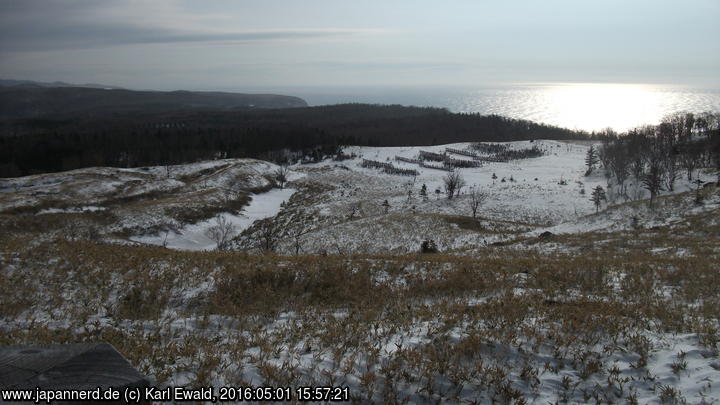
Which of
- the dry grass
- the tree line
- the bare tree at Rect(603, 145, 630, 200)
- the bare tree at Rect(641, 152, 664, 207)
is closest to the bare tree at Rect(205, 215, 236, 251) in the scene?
the dry grass

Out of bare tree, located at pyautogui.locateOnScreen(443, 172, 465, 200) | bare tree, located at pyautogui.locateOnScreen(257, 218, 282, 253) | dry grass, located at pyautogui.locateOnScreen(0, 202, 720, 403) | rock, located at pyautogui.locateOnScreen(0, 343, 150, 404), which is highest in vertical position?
rock, located at pyautogui.locateOnScreen(0, 343, 150, 404)

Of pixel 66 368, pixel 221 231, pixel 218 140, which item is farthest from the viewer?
pixel 218 140

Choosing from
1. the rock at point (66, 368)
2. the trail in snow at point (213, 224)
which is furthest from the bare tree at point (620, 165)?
the rock at point (66, 368)

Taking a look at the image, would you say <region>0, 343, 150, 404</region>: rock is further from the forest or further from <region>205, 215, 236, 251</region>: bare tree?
the forest

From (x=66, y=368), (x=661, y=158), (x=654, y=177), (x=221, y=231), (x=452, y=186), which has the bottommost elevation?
(x=221, y=231)

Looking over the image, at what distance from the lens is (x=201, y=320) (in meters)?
7.42

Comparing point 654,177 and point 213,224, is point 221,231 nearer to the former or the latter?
point 213,224

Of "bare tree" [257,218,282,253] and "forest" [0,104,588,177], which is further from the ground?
"forest" [0,104,588,177]

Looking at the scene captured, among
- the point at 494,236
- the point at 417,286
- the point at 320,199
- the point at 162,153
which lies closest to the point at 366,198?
the point at 320,199

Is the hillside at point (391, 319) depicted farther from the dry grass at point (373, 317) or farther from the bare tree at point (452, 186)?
the bare tree at point (452, 186)

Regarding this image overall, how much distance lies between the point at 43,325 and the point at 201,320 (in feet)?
9.27

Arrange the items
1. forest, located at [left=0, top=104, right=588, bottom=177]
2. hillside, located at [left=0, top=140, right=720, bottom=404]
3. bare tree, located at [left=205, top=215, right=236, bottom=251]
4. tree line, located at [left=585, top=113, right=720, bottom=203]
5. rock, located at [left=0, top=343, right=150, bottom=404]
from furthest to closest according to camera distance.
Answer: forest, located at [left=0, top=104, right=588, bottom=177]
tree line, located at [left=585, top=113, right=720, bottom=203]
bare tree, located at [left=205, top=215, right=236, bottom=251]
hillside, located at [left=0, top=140, right=720, bottom=404]
rock, located at [left=0, top=343, right=150, bottom=404]

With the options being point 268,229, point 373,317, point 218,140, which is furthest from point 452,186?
point 218,140

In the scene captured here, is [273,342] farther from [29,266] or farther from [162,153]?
[162,153]
